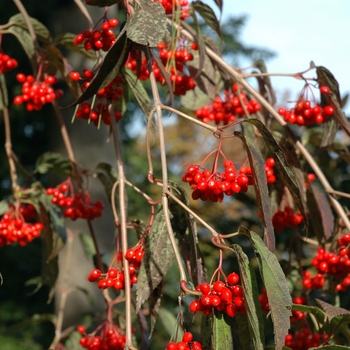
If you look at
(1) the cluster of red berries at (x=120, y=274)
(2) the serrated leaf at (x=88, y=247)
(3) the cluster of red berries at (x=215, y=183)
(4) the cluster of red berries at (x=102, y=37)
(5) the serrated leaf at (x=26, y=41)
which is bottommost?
(2) the serrated leaf at (x=88, y=247)

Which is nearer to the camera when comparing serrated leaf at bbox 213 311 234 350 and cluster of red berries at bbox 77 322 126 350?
serrated leaf at bbox 213 311 234 350

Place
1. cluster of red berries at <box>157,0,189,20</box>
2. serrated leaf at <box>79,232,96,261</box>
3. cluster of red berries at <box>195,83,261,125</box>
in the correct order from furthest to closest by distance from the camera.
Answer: serrated leaf at <box>79,232,96,261</box>
cluster of red berries at <box>195,83,261,125</box>
cluster of red berries at <box>157,0,189,20</box>

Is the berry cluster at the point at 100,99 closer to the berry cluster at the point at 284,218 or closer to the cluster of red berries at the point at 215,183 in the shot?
the cluster of red berries at the point at 215,183

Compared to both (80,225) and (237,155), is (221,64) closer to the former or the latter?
(80,225)

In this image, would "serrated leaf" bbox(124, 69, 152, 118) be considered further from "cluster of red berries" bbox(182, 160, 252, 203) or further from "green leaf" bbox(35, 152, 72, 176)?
"green leaf" bbox(35, 152, 72, 176)

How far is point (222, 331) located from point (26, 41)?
3.48 feet

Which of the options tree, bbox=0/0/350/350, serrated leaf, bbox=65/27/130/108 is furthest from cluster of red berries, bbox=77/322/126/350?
serrated leaf, bbox=65/27/130/108

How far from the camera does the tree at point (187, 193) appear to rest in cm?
90

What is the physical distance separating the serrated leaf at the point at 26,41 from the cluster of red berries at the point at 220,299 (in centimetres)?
95

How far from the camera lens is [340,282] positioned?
62.1 inches

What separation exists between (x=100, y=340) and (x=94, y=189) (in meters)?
1.43

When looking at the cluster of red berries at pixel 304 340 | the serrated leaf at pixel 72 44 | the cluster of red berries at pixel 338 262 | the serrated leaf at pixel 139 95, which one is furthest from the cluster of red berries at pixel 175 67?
the cluster of red berries at pixel 304 340

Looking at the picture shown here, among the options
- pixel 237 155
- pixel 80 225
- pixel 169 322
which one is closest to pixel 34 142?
pixel 80 225

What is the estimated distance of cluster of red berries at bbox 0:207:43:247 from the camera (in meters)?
1.63
